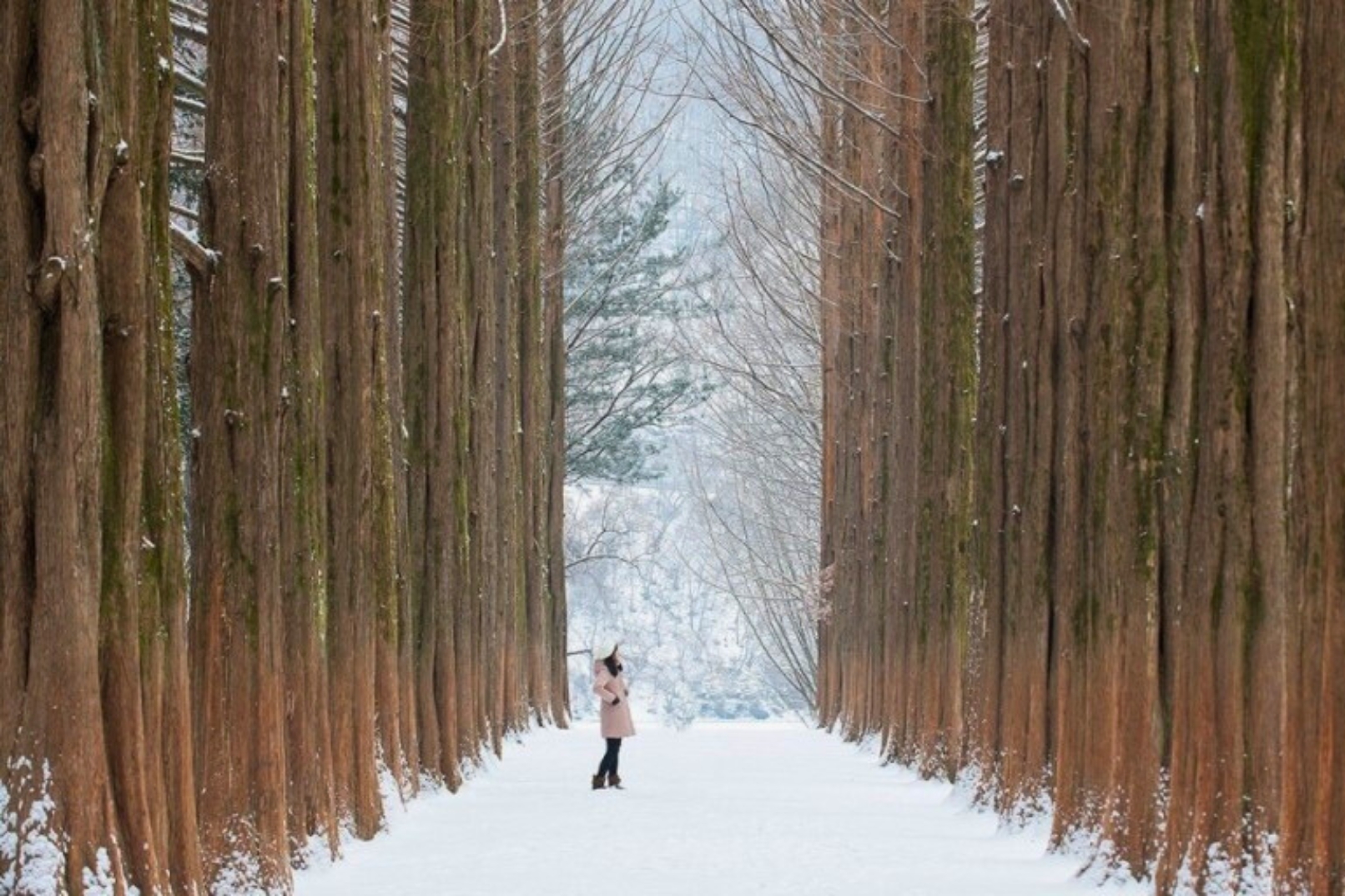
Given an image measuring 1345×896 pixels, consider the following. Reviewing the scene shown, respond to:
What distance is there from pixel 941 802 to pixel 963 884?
20.7 ft

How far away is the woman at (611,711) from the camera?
60.3ft

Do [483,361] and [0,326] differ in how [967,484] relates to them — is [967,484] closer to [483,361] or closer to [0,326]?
[483,361]

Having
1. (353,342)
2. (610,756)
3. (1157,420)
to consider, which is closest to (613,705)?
(610,756)

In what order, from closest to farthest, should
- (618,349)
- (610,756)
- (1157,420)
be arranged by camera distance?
(1157,420), (610,756), (618,349)

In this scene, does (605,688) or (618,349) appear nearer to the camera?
(605,688)

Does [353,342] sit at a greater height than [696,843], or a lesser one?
greater

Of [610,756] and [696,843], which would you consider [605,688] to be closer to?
[610,756]

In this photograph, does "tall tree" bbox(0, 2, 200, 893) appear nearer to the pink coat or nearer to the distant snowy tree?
the pink coat

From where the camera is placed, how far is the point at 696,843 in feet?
43.6

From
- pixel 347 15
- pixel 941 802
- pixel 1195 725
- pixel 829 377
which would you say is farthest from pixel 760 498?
pixel 1195 725

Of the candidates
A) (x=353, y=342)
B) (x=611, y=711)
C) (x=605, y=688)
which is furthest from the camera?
(x=605, y=688)

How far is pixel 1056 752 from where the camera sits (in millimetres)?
12750

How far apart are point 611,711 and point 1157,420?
30.5ft

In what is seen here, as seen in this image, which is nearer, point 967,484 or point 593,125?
point 967,484
